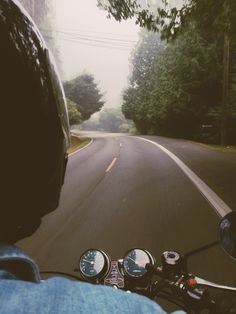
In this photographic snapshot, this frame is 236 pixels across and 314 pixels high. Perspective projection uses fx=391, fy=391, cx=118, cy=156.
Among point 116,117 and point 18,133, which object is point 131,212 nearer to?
point 18,133

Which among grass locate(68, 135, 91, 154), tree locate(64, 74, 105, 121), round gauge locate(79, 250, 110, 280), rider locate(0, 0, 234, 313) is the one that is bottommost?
grass locate(68, 135, 91, 154)

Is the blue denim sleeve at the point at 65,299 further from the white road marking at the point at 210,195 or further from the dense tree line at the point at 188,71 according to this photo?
the dense tree line at the point at 188,71

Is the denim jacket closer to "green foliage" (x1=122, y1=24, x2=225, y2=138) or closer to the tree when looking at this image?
"green foliage" (x1=122, y1=24, x2=225, y2=138)

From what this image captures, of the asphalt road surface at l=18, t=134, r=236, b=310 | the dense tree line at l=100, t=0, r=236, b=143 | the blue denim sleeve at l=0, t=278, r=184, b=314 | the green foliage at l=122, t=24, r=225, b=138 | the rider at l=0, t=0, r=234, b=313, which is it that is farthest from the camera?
the green foliage at l=122, t=24, r=225, b=138

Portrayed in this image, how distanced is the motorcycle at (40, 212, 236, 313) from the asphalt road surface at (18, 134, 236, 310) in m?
2.93

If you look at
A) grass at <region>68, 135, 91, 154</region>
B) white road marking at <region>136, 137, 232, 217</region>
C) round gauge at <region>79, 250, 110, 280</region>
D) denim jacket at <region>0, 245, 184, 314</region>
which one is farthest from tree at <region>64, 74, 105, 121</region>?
denim jacket at <region>0, 245, 184, 314</region>

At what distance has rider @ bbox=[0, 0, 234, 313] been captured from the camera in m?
0.94

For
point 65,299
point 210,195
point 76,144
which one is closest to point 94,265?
point 65,299

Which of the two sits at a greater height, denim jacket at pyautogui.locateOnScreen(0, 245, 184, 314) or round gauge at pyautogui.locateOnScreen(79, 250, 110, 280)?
Result: denim jacket at pyautogui.locateOnScreen(0, 245, 184, 314)

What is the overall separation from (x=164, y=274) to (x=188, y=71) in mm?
30058

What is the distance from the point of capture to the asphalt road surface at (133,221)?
205 inches

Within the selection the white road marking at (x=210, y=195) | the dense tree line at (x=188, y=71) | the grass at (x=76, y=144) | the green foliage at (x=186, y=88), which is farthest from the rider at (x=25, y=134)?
the green foliage at (x=186, y=88)

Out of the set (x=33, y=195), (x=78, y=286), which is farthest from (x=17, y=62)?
(x=78, y=286)

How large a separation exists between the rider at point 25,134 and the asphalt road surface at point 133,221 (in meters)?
3.76
